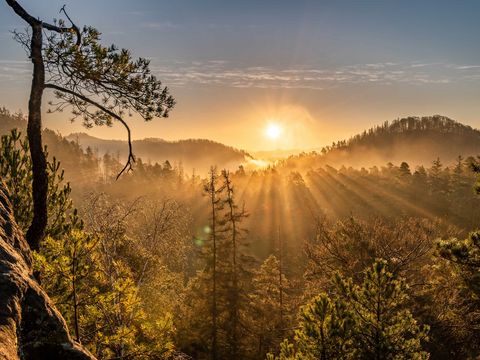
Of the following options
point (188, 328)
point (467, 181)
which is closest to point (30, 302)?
point (188, 328)

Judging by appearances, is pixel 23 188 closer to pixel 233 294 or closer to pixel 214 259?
pixel 214 259

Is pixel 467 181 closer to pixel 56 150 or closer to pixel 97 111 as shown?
pixel 97 111

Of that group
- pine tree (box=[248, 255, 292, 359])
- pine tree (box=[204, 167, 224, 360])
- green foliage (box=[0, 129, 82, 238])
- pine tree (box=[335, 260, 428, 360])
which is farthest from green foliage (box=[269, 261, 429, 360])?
pine tree (box=[204, 167, 224, 360])

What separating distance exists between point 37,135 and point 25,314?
4177 millimetres

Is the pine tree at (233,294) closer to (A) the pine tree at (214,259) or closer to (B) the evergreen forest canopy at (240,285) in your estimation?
(B) the evergreen forest canopy at (240,285)

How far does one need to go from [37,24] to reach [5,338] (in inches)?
255

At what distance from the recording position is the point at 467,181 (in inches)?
4572

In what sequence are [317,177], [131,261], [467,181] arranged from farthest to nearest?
[317,177]
[467,181]
[131,261]

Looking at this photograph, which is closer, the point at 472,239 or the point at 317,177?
the point at 472,239

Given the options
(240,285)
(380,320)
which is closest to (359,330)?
(380,320)

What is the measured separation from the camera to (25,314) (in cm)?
555

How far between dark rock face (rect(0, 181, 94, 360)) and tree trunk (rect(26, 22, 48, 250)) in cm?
200

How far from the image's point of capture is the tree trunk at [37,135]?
7.93 meters

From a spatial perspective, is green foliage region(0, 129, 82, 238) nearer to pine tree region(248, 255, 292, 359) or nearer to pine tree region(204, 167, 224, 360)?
pine tree region(204, 167, 224, 360)
